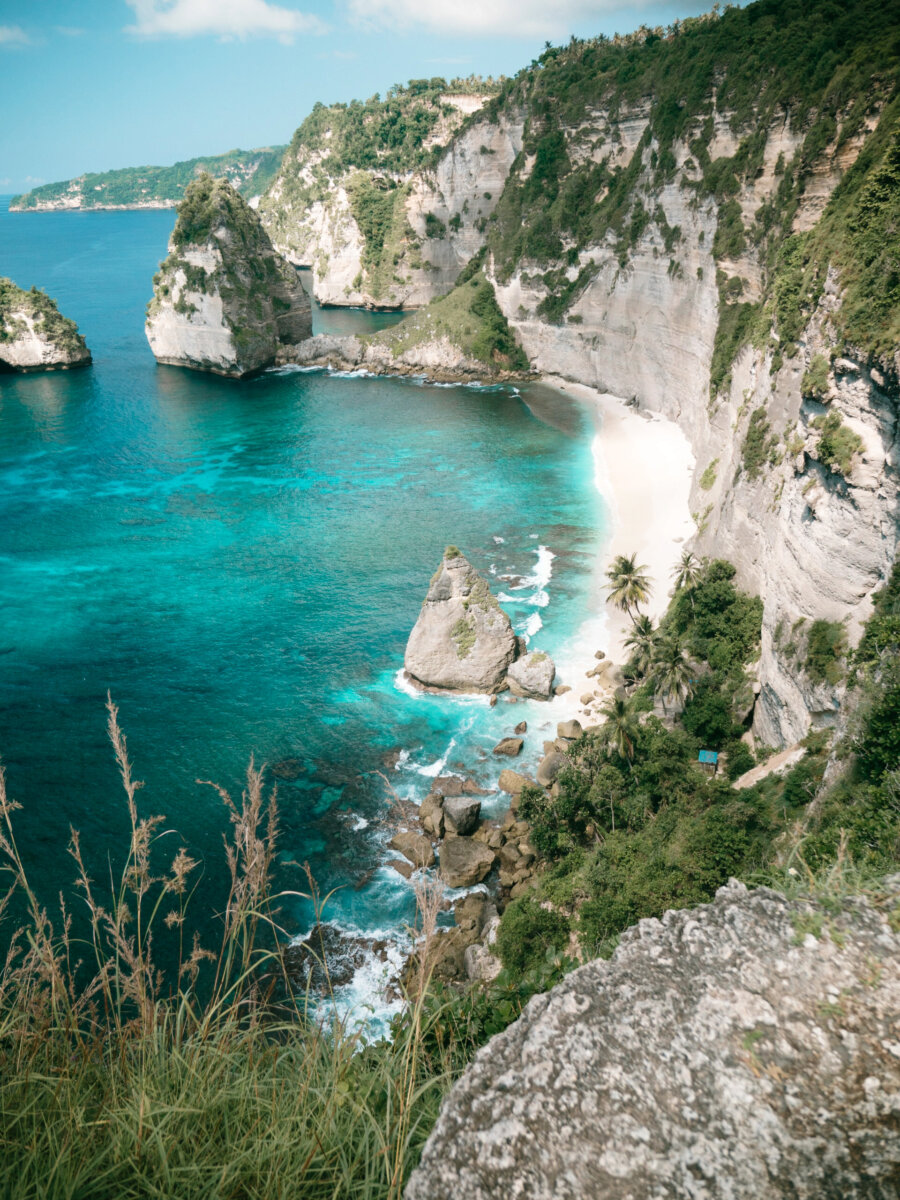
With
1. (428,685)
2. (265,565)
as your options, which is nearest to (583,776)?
(428,685)

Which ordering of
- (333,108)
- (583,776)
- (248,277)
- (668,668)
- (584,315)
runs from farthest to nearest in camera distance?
(333,108) → (248,277) → (584,315) → (668,668) → (583,776)

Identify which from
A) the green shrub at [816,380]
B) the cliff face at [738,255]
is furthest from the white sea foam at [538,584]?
the green shrub at [816,380]

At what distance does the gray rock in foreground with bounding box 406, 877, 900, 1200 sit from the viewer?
4230mm

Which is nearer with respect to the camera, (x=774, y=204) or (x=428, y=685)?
(x=428, y=685)

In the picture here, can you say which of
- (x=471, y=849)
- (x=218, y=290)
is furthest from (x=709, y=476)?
(x=218, y=290)

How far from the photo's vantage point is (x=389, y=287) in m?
133

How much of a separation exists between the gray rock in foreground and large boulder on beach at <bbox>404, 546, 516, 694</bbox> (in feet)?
105

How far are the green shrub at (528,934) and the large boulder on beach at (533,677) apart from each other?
15.4m

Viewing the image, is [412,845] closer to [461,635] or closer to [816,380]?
[461,635]

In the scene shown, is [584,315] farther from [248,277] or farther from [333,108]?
[333,108]

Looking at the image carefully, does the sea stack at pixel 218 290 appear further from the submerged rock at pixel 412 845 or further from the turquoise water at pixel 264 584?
the submerged rock at pixel 412 845

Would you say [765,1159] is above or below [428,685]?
above

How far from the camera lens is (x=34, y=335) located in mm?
96812

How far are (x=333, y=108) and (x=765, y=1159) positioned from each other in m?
205
